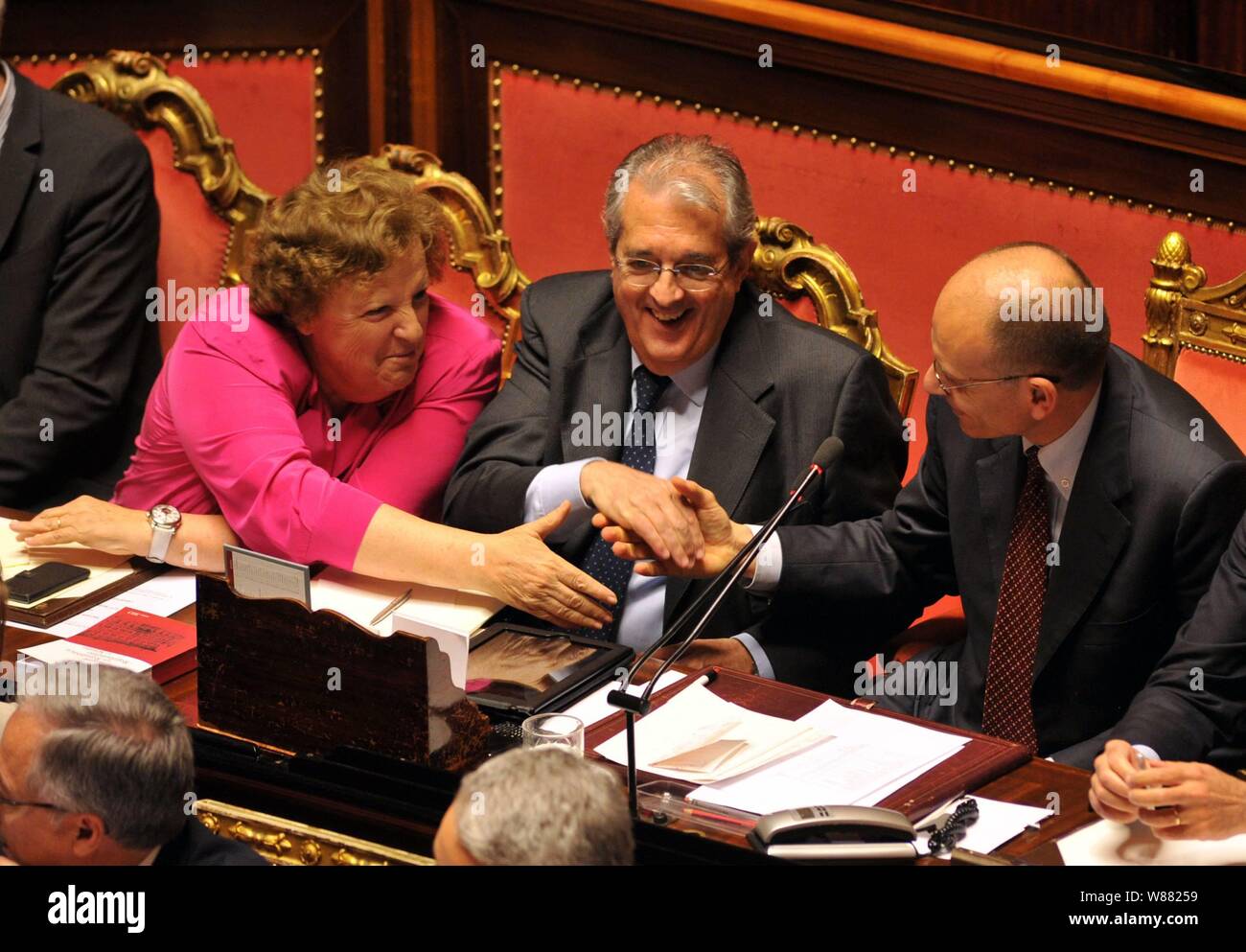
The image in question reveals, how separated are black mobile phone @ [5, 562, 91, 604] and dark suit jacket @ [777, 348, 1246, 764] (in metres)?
1.19

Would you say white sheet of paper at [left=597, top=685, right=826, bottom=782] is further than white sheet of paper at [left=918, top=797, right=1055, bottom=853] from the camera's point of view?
Yes

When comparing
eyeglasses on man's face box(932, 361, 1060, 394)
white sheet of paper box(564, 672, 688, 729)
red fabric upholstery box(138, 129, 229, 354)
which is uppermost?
red fabric upholstery box(138, 129, 229, 354)

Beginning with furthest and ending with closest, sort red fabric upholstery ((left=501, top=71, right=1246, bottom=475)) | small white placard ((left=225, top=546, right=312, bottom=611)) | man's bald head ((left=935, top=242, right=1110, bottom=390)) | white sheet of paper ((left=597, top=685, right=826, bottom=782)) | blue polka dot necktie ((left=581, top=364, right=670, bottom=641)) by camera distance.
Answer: red fabric upholstery ((left=501, top=71, right=1246, bottom=475)) → blue polka dot necktie ((left=581, top=364, right=670, bottom=641)) → man's bald head ((left=935, top=242, right=1110, bottom=390)) → small white placard ((left=225, top=546, right=312, bottom=611)) → white sheet of paper ((left=597, top=685, right=826, bottom=782))

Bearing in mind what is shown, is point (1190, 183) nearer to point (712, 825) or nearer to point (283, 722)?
point (712, 825)

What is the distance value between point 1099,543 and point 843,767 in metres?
0.63

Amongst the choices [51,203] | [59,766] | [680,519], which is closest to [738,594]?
[680,519]

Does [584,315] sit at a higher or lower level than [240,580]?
higher

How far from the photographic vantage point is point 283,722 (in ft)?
7.79

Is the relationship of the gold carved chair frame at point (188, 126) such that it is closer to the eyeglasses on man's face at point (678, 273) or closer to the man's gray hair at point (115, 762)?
the eyeglasses on man's face at point (678, 273)

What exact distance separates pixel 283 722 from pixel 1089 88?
1.87 metres

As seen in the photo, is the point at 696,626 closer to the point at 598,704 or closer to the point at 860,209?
the point at 598,704

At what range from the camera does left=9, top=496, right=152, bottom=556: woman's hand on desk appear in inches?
115

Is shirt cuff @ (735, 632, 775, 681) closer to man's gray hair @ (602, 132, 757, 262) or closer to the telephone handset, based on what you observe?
man's gray hair @ (602, 132, 757, 262)

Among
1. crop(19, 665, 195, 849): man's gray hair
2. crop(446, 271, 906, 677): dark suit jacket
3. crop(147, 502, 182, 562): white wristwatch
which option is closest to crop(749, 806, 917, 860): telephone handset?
crop(19, 665, 195, 849): man's gray hair
